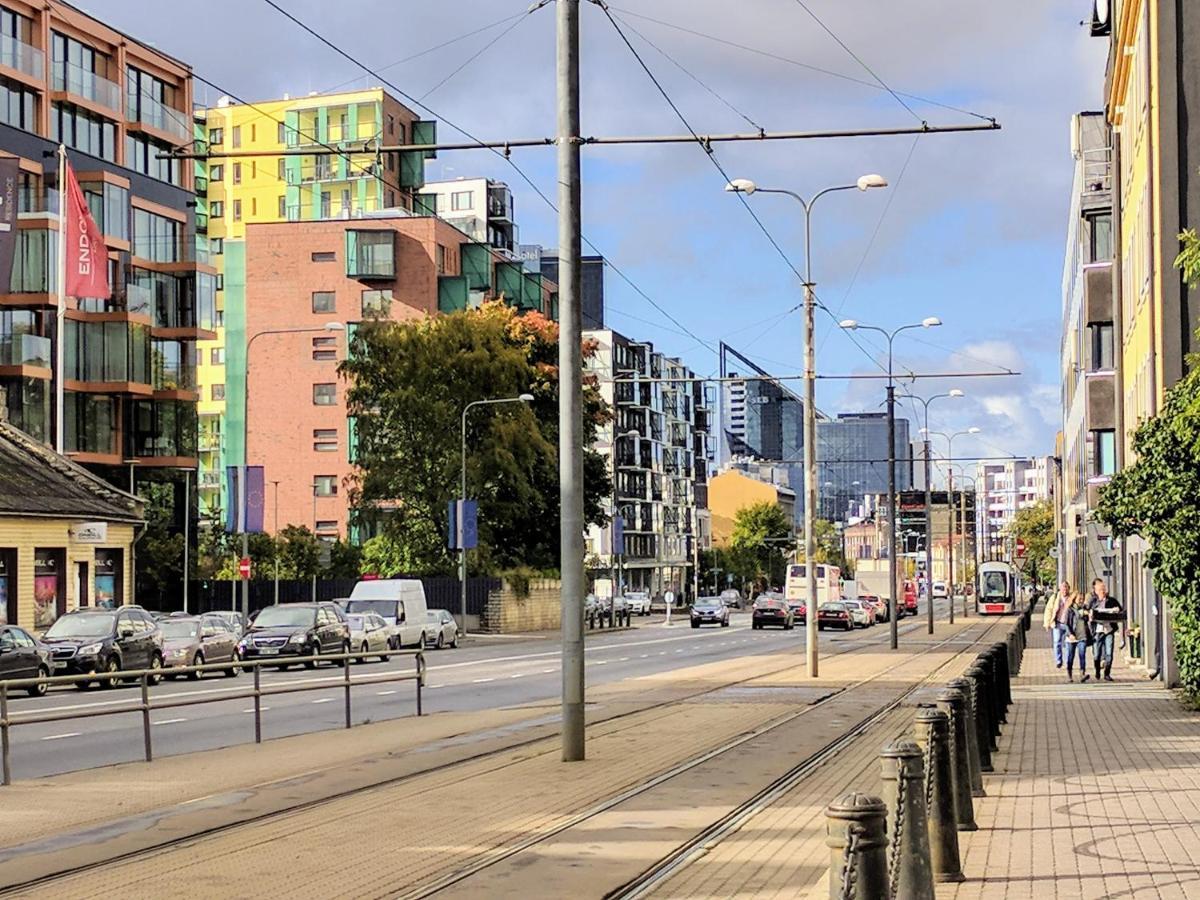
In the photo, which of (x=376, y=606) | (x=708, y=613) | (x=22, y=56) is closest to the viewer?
(x=376, y=606)

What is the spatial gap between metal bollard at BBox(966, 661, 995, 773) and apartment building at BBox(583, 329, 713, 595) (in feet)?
383

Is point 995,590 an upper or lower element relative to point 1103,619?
lower

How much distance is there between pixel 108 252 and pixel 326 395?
31.8m

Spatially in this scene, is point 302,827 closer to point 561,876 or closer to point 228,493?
point 561,876

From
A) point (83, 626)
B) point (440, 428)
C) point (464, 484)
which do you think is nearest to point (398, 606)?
point (464, 484)

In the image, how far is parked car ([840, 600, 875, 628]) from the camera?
271 ft

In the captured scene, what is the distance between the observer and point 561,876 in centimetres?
1084

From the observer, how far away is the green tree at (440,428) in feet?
236

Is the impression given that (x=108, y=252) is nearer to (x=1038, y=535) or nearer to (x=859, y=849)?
(x=859, y=849)

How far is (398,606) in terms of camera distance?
5641 cm

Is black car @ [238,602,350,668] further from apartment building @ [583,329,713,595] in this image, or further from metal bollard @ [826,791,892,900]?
apartment building @ [583,329,713,595]

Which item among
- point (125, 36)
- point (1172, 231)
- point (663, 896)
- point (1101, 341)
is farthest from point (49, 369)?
point (663, 896)

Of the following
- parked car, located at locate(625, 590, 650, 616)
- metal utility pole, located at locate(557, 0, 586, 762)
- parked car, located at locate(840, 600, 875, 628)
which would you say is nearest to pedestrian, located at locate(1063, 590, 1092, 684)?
metal utility pole, located at locate(557, 0, 586, 762)

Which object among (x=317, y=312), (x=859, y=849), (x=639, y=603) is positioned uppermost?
(x=317, y=312)
